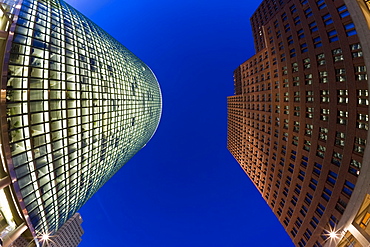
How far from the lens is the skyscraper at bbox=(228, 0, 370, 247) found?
102 feet

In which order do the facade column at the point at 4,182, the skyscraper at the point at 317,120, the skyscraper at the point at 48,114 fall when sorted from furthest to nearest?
the skyscraper at the point at 317,120
the skyscraper at the point at 48,114
the facade column at the point at 4,182

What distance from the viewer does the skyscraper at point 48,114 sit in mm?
24234

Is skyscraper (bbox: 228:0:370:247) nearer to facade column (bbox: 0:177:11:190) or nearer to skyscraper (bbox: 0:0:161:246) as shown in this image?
skyscraper (bbox: 0:0:161:246)

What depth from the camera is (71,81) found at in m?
36.2

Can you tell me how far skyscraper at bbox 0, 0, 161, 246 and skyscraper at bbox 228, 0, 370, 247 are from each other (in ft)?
158

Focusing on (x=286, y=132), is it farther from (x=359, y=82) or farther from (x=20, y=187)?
(x=20, y=187)

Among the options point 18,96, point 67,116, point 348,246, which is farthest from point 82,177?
point 348,246

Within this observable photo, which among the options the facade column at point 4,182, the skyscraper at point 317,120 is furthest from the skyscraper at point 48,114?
the skyscraper at point 317,120

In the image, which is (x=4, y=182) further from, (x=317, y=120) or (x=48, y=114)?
(x=317, y=120)

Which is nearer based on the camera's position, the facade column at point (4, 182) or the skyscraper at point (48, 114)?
the facade column at point (4, 182)

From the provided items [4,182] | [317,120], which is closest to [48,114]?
[4,182]

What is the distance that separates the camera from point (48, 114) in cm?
3022

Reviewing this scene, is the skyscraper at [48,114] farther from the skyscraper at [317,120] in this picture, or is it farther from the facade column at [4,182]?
the skyscraper at [317,120]

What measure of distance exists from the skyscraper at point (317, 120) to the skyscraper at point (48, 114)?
4810cm
